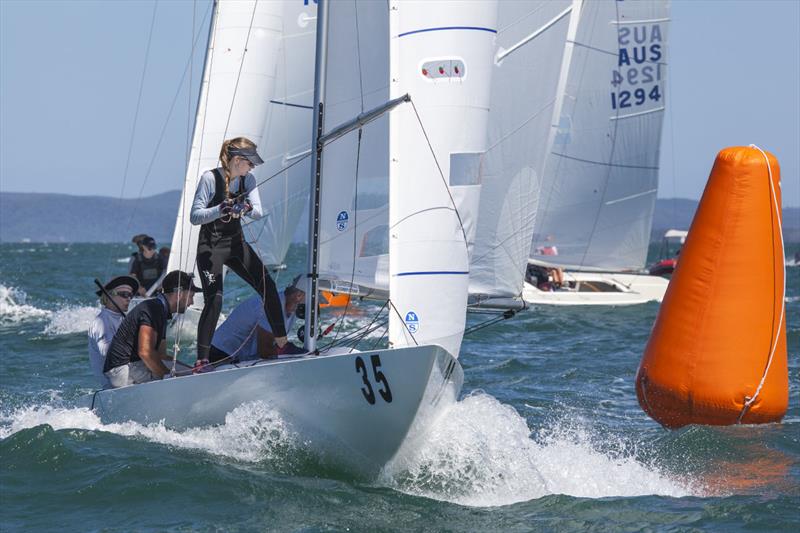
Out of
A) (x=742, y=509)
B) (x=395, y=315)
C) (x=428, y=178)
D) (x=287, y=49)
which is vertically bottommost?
(x=742, y=509)

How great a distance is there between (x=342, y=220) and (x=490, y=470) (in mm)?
1611

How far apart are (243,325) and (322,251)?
77cm

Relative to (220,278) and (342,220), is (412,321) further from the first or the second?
(220,278)

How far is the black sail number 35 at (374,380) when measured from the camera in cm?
580

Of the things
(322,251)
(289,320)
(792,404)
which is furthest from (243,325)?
(792,404)

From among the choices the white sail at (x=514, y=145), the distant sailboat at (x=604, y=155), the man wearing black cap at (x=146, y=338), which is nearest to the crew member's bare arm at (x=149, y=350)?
the man wearing black cap at (x=146, y=338)

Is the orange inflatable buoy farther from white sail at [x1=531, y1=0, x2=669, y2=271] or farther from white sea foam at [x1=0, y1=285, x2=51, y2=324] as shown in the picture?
white sea foam at [x1=0, y1=285, x2=51, y2=324]

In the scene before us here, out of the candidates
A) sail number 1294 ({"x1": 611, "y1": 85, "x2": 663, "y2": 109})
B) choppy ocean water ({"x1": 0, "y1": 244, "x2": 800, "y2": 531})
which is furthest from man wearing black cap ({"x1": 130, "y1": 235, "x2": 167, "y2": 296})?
sail number 1294 ({"x1": 611, "y1": 85, "x2": 663, "y2": 109})

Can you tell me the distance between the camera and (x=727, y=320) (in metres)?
7.44

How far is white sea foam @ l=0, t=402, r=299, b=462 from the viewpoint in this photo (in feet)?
20.7

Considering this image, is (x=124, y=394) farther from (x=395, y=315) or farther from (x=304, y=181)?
(x=304, y=181)

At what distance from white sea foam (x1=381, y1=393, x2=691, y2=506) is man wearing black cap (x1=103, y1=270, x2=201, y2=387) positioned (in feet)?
5.44

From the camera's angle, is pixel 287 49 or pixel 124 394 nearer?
pixel 124 394

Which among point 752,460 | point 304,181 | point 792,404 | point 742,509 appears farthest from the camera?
point 304,181
